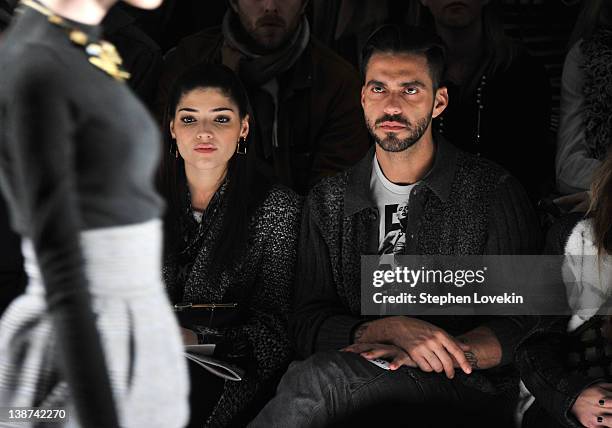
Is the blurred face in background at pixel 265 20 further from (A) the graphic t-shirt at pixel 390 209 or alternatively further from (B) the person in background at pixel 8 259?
(B) the person in background at pixel 8 259

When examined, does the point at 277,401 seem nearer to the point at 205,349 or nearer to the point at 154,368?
the point at 205,349

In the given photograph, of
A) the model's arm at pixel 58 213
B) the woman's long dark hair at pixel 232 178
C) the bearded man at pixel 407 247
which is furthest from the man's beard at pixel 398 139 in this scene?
the model's arm at pixel 58 213

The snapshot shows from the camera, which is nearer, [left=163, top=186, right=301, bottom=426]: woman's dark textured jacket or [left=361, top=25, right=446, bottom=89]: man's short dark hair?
[left=163, top=186, right=301, bottom=426]: woman's dark textured jacket

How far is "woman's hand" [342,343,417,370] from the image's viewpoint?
1.88 meters

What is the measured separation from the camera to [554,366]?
1838 millimetres

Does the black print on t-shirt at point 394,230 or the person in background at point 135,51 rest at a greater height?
the person in background at point 135,51

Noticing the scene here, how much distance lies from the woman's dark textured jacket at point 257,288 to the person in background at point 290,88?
103 mm

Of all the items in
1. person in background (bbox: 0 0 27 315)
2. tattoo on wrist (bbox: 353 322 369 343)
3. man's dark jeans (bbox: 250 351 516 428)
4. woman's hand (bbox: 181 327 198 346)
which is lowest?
man's dark jeans (bbox: 250 351 516 428)

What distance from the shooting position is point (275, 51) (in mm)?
2109

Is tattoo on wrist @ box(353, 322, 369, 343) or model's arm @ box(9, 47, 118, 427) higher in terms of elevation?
model's arm @ box(9, 47, 118, 427)

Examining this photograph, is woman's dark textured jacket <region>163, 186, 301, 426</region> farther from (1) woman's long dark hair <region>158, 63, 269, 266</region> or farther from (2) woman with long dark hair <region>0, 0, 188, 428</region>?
(2) woman with long dark hair <region>0, 0, 188, 428</region>

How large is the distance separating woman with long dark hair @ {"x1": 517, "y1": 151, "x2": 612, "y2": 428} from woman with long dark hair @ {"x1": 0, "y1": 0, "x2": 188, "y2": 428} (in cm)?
71

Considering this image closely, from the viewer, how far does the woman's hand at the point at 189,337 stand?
5.57ft

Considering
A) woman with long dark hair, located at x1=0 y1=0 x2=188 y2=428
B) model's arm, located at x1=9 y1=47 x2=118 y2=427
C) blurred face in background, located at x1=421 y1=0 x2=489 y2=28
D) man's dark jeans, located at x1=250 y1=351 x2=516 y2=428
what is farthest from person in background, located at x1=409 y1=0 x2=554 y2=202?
model's arm, located at x1=9 y1=47 x2=118 y2=427
